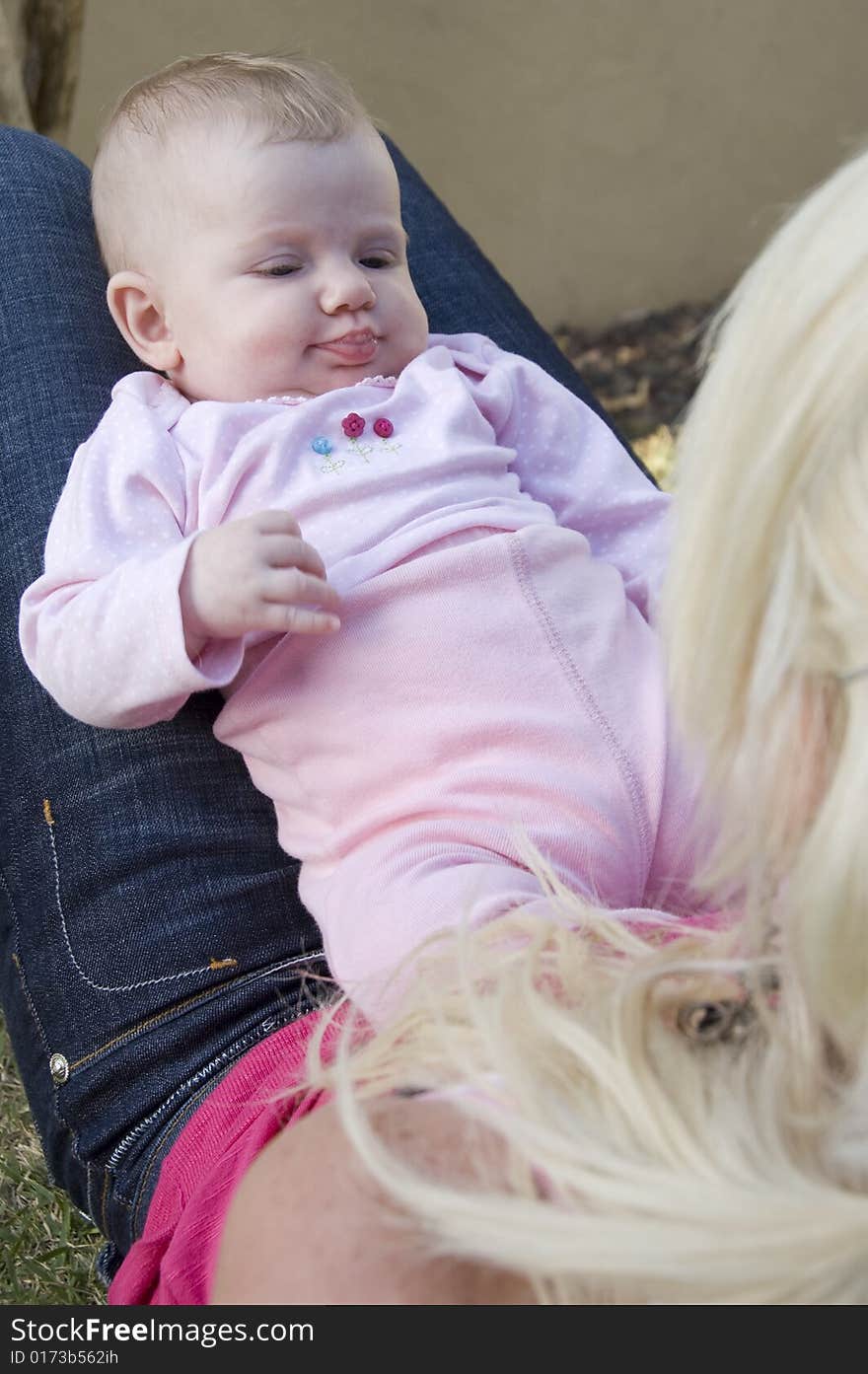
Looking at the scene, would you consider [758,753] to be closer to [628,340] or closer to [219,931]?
[219,931]

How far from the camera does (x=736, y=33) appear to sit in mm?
4367

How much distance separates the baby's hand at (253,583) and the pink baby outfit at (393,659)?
0.03 m

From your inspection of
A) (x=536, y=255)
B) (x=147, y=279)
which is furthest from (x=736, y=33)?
(x=147, y=279)

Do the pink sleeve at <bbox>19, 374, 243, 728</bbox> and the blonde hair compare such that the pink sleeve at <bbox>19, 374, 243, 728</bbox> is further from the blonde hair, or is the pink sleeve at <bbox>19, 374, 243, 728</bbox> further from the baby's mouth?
the blonde hair

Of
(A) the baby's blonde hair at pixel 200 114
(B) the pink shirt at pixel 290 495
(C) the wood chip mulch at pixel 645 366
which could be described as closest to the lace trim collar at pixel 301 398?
(B) the pink shirt at pixel 290 495

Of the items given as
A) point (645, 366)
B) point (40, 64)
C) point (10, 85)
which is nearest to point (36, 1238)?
point (10, 85)

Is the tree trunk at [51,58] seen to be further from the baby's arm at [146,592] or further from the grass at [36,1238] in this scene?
the grass at [36,1238]

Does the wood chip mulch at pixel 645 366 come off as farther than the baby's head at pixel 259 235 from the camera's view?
Yes

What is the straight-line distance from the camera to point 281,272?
5.09 ft

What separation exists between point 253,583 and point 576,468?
0.56 m

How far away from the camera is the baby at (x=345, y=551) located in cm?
128

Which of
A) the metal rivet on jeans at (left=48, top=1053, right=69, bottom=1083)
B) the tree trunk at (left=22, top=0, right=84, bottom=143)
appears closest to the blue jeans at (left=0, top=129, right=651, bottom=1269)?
the metal rivet on jeans at (left=48, top=1053, right=69, bottom=1083)

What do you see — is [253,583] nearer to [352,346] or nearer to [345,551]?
[345,551]
